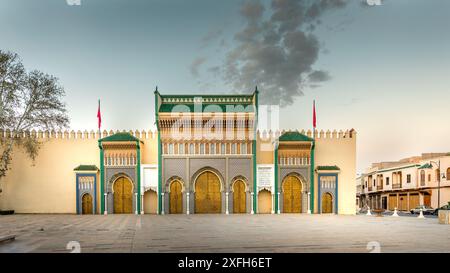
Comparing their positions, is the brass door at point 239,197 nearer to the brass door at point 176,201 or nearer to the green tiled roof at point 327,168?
the brass door at point 176,201

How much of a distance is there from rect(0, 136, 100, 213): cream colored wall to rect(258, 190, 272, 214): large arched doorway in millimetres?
12416

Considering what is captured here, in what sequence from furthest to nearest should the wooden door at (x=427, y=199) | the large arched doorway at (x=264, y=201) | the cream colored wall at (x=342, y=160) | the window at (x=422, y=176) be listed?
the window at (x=422, y=176), the wooden door at (x=427, y=199), the cream colored wall at (x=342, y=160), the large arched doorway at (x=264, y=201)

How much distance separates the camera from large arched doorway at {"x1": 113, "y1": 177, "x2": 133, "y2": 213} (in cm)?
2475

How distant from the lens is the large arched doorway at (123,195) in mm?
24750

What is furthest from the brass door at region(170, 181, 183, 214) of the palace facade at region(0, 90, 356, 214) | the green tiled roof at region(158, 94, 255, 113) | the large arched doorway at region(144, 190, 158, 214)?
the green tiled roof at region(158, 94, 255, 113)

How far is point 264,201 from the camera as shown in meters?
25.1

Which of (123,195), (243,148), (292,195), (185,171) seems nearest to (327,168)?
(292,195)

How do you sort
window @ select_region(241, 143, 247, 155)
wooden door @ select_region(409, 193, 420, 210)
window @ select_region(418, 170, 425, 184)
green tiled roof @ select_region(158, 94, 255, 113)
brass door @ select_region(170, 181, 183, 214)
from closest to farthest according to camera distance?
brass door @ select_region(170, 181, 183, 214) < window @ select_region(241, 143, 247, 155) < green tiled roof @ select_region(158, 94, 255, 113) < window @ select_region(418, 170, 425, 184) < wooden door @ select_region(409, 193, 420, 210)

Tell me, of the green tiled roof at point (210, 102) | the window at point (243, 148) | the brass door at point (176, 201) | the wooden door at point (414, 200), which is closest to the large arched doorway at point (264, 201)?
the window at point (243, 148)

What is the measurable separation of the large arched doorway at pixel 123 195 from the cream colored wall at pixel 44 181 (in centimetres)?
233

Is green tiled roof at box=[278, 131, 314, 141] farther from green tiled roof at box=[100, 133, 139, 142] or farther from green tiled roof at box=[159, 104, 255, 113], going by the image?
green tiled roof at box=[100, 133, 139, 142]

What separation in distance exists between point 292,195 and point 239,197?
3.93 meters

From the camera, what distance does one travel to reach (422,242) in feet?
33.3

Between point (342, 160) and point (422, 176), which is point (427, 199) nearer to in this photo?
point (422, 176)
